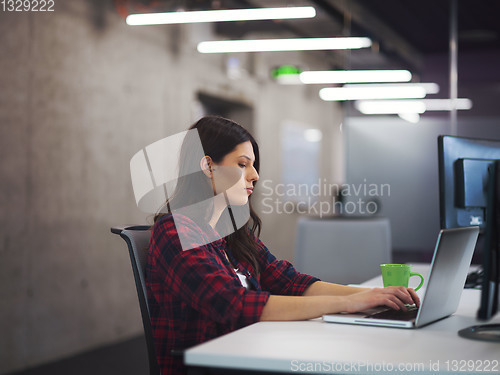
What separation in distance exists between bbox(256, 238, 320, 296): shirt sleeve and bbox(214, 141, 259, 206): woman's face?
27 centimetres

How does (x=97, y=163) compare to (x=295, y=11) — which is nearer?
(x=295, y=11)

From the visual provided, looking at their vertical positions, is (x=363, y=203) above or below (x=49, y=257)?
above

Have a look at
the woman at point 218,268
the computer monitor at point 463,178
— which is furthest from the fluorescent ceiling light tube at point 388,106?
the woman at point 218,268

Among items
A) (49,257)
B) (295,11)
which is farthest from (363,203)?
(49,257)

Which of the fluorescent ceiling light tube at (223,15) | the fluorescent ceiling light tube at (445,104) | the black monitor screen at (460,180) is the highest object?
the fluorescent ceiling light tube at (223,15)

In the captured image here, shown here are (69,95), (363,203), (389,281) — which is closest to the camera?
(389,281)

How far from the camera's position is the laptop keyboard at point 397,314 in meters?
1.51

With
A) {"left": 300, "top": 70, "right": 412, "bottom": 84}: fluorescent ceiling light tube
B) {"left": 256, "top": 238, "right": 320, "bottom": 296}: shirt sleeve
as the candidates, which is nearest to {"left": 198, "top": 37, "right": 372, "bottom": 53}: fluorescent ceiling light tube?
{"left": 300, "top": 70, "right": 412, "bottom": 84}: fluorescent ceiling light tube

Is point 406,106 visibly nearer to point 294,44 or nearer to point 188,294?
point 294,44

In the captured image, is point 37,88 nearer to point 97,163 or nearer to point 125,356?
point 97,163

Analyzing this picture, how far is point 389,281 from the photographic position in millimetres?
1812

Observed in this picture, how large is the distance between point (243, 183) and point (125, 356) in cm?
268

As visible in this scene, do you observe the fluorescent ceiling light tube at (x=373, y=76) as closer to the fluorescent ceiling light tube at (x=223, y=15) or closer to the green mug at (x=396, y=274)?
the fluorescent ceiling light tube at (x=223, y=15)

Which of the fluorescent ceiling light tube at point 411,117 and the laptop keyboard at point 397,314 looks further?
the fluorescent ceiling light tube at point 411,117
